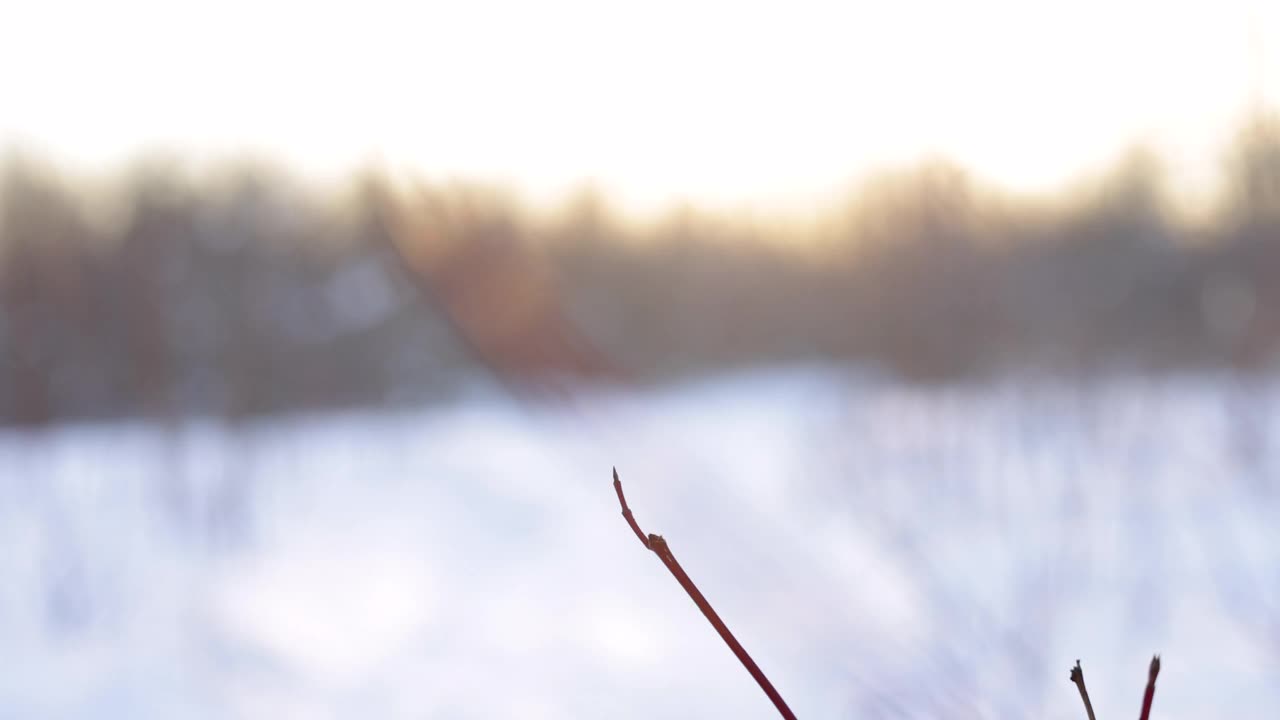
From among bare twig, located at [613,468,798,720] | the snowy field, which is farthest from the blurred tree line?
bare twig, located at [613,468,798,720]

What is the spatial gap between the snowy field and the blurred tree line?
1.86 feet

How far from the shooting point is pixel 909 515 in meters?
4.57

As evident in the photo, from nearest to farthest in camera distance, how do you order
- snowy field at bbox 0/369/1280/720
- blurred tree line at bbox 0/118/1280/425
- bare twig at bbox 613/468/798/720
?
bare twig at bbox 613/468/798/720 → snowy field at bbox 0/369/1280/720 → blurred tree line at bbox 0/118/1280/425

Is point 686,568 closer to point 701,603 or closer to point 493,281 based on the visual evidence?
point 493,281

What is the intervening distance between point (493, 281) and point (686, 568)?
59.8 inches

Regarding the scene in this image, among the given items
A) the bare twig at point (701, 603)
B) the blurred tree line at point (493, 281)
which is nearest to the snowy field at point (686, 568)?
the bare twig at point (701, 603)

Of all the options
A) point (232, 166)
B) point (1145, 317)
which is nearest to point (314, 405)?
point (232, 166)

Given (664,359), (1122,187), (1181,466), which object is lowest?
(664,359)

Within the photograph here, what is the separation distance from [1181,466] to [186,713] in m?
4.16

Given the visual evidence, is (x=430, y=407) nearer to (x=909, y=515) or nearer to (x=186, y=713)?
(x=909, y=515)

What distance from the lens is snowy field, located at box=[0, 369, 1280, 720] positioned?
2508 millimetres

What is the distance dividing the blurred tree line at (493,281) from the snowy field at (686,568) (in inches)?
22.3

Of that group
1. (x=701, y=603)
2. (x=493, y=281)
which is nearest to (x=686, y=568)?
(x=493, y=281)

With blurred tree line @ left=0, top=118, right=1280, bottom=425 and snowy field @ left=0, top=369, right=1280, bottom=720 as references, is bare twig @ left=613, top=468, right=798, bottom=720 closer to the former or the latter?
snowy field @ left=0, top=369, right=1280, bottom=720
